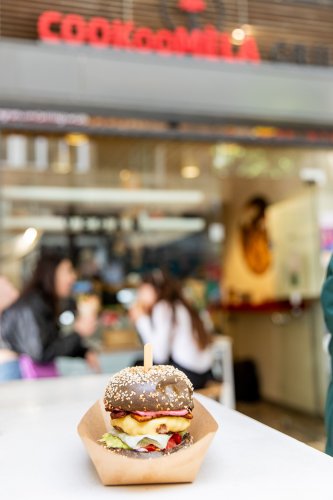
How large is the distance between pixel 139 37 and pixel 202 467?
3.89 m

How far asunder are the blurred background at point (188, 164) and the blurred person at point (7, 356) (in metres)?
1.45

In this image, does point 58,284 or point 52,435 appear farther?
point 58,284

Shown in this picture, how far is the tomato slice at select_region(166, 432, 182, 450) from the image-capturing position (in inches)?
43.1

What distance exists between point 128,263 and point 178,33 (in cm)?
366

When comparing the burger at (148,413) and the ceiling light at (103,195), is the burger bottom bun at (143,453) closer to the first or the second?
the burger at (148,413)

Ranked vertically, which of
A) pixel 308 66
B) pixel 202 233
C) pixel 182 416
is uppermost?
pixel 308 66

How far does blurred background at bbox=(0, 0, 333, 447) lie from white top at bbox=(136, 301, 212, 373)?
140cm

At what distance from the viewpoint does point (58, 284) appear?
348 cm

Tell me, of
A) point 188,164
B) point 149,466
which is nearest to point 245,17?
point 188,164

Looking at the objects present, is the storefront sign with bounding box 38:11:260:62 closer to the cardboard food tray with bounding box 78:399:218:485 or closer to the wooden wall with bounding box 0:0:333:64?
the wooden wall with bounding box 0:0:333:64

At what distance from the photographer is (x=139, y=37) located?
14.6ft

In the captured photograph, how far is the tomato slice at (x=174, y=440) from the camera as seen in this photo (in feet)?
3.59

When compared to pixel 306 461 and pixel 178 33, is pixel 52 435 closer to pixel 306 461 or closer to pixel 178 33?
pixel 306 461

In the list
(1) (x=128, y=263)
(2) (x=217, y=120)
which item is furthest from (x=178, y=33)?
(1) (x=128, y=263)
